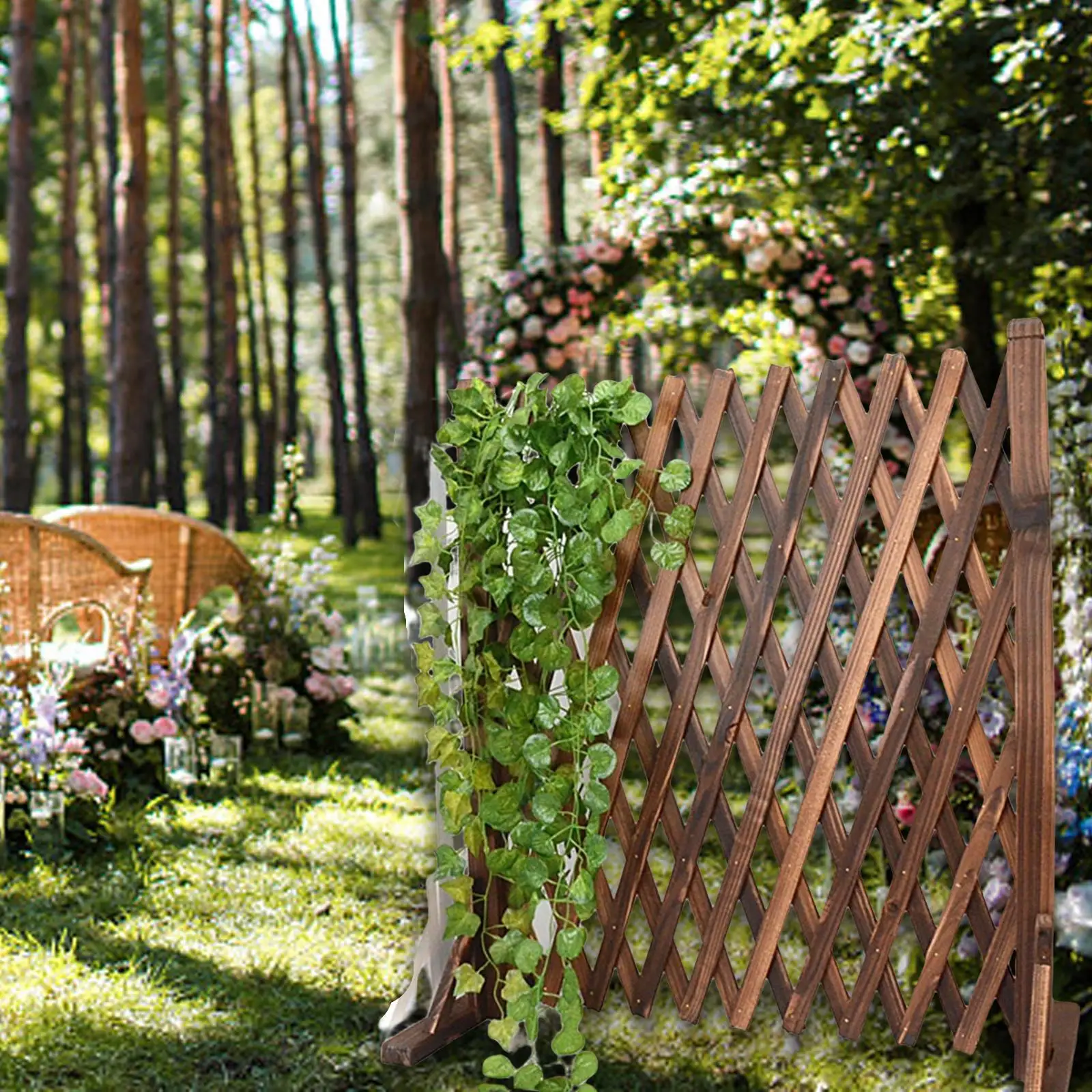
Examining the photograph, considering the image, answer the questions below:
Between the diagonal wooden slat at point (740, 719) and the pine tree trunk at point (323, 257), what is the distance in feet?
46.8

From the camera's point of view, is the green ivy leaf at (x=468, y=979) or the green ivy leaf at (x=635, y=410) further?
the green ivy leaf at (x=468, y=979)

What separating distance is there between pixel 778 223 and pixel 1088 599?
492 cm

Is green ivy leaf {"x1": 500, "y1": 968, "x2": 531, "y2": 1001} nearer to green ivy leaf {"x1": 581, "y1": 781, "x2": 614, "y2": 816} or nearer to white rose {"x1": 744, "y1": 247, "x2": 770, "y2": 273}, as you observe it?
green ivy leaf {"x1": 581, "y1": 781, "x2": 614, "y2": 816}

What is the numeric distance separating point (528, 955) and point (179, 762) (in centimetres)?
274

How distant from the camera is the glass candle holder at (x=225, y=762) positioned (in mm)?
5320

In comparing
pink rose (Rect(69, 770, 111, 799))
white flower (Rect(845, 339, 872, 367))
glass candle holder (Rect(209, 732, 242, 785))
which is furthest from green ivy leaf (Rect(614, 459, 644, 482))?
white flower (Rect(845, 339, 872, 367))

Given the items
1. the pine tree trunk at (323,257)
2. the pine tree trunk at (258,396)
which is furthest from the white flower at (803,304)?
the pine tree trunk at (258,396)

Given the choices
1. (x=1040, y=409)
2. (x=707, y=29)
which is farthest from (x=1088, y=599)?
(x=707, y=29)

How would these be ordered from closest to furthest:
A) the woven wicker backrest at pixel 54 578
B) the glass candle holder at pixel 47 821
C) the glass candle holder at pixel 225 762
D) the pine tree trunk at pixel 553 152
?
the glass candle holder at pixel 47 821 < the woven wicker backrest at pixel 54 578 < the glass candle holder at pixel 225 762 < the pine tree trunk at pixel 553 152

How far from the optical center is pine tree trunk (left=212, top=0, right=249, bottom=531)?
16.2 m

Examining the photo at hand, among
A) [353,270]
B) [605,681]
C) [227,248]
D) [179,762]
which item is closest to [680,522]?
[605,681]

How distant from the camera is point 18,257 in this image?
1044 cm

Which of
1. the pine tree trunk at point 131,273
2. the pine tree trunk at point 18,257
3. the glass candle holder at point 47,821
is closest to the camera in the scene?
the glass candle holder at point 47,821

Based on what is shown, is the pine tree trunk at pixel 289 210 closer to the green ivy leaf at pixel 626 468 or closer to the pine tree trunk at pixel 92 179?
the pine tree trunk at pixel 92 179
